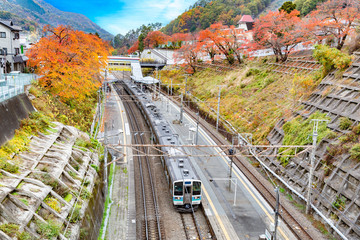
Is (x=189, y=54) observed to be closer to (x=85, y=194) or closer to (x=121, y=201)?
(x=121, y=201)

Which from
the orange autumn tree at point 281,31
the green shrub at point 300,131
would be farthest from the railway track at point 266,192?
the orange autumn tree at point 281,31

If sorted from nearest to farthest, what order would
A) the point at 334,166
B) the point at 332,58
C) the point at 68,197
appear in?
the point at 68,197 → the point at 334,166 → the point at 332,58

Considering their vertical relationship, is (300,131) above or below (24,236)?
above

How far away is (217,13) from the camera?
107438 millimetres

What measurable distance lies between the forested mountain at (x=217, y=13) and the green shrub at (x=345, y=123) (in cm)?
8873

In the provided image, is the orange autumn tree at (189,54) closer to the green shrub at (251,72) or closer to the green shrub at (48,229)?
the green shrub at (251,72)

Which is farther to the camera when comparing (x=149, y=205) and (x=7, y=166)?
(x=149, y=205)

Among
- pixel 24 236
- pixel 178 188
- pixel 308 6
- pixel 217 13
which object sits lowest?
pixel 178 188

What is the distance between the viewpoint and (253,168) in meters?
25.0

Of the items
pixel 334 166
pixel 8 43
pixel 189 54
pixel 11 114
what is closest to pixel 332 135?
pixel 334 166

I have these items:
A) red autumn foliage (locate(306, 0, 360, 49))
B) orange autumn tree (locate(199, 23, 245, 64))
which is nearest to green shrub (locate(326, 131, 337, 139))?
red autumn foliage (locate(306, 0, 360, 49))

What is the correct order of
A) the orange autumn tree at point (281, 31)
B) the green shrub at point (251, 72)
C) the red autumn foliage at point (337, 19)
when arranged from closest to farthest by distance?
the red autumn foliage at point (337, 19) → the orange autumn tree at point (281, 31) → the green shrub at point (251, 72)

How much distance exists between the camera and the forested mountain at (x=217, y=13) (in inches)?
4152

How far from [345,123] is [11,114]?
20.5 m
